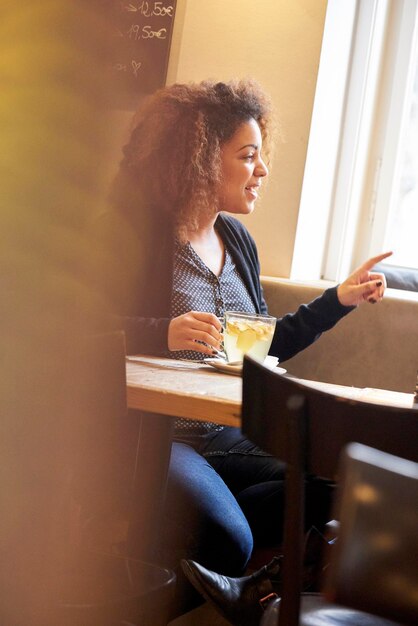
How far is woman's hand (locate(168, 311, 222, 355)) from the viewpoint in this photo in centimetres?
175

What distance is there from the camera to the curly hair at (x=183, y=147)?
2.15m

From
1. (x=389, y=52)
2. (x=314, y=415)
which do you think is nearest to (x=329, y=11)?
(x=389, y=52)

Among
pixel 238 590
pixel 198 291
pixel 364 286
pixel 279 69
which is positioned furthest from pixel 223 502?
pixel 279 69

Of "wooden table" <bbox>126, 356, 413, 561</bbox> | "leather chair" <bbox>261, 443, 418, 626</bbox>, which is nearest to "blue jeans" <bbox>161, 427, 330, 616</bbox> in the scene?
"wooden table" <bbox>126, 356, 413, 561</bbox>

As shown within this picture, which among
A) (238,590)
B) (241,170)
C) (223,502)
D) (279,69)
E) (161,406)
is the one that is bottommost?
(238,590)

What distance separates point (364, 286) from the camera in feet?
6.91

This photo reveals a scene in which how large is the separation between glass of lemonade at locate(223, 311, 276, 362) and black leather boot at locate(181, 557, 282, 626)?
0.41 meters

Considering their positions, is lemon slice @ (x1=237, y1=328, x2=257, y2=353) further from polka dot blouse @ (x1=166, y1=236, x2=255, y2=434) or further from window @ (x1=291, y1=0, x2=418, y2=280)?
window @ (x1=291, y1=0, x2=418, y2=280)

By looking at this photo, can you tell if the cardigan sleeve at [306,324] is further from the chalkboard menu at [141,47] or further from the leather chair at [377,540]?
the leather chair at [377,540]

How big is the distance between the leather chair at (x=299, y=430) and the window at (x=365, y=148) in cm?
172

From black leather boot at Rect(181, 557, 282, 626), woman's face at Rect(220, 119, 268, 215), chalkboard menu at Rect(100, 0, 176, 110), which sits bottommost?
black leather boot at Rect(181, 557, 282, 626)

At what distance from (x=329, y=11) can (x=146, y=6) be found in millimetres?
A: 617

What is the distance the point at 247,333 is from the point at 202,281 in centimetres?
42

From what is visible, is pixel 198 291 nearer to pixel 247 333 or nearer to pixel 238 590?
pixel 247 333
